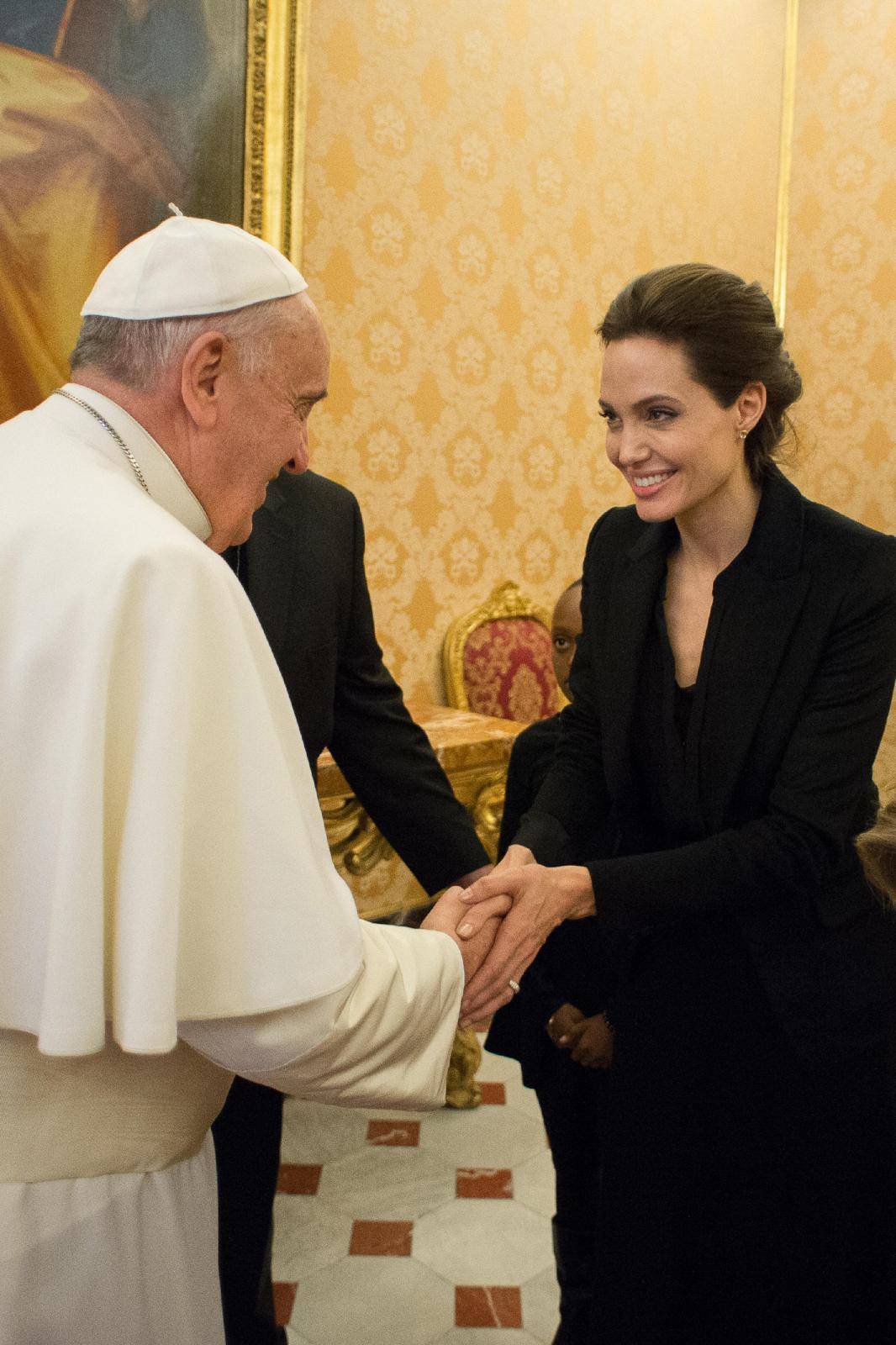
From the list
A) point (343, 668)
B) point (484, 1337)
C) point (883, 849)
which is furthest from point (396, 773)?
point (484, 1337)

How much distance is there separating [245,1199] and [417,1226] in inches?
Result: 39.4

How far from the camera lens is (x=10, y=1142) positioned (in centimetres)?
125

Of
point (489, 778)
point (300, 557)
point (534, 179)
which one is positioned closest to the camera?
point (300, 557)

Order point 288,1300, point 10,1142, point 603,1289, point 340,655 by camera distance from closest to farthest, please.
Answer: point 10,1142
point 603,1289
point 340,655
point 288,1300

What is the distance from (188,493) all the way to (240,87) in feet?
9.31

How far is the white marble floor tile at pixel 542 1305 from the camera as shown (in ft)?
8.77

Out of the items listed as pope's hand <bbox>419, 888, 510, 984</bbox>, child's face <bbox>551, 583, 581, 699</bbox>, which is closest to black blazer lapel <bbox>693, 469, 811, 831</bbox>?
pope's hand <bbox>419, 888, 510, 984</bbox>

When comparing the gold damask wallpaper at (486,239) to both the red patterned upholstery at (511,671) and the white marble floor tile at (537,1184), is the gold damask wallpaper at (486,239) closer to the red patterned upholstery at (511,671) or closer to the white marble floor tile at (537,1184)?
the red patterned upholstery at (511,671)

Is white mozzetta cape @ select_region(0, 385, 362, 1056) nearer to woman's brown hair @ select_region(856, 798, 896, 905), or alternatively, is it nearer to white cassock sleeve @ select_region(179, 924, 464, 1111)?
white cassock sleeve @ select_region(179, 924, 464, 1111)

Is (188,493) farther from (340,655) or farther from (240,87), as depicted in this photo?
(240,87)

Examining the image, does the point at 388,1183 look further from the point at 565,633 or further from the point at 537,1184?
the point at 565,633

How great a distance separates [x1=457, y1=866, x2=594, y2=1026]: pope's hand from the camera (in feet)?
6.21

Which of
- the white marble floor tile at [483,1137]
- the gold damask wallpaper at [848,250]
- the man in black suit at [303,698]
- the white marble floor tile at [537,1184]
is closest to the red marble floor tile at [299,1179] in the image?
the white marble floor tile at [483,1137]

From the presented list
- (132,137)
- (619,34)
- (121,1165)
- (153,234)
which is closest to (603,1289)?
(121,1165)
